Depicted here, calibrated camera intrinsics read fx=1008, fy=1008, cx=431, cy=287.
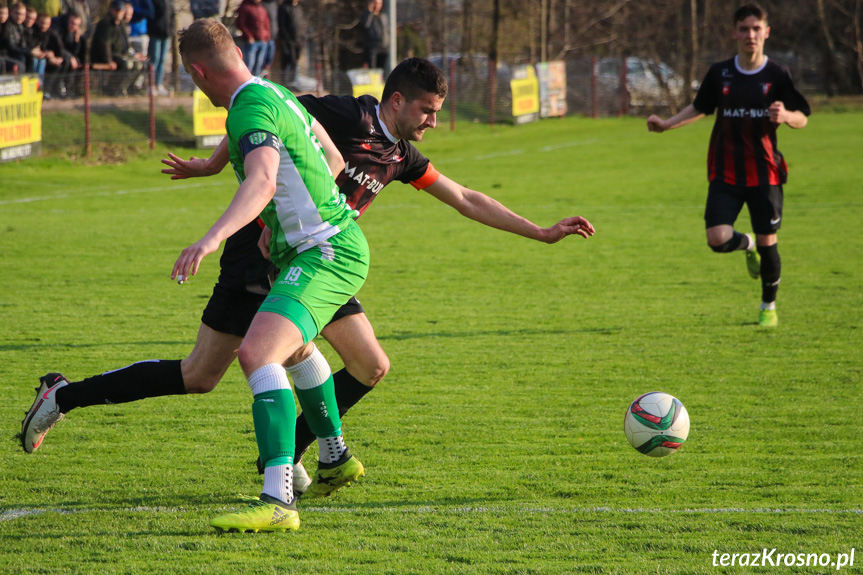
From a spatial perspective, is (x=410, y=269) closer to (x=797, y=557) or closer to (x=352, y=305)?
(x=352, y=305)

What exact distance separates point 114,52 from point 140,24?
169 cm

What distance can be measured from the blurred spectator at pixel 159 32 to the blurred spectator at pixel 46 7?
170 cm

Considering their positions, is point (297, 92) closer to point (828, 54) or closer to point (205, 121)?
point (205, 121)

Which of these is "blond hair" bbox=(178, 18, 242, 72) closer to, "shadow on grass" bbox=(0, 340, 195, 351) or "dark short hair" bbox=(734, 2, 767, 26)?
"shadow on grass" bbox=(0, 340, 195, 351)

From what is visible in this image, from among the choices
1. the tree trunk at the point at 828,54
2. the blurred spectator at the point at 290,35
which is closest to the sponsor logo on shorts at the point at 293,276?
the blurred spectator at the point at 290,35

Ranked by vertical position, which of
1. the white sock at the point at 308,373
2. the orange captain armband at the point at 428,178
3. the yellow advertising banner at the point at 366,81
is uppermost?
the yellow advertising banner at the point at 366,81

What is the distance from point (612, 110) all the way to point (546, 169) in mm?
14301

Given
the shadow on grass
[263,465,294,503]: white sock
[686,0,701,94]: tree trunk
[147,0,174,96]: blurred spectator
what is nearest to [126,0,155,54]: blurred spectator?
[147,0,174,96]: blurred spectator

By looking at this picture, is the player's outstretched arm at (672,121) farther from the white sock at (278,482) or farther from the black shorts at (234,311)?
the white sock at (278,482)

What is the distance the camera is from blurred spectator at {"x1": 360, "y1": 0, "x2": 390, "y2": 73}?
23562mm

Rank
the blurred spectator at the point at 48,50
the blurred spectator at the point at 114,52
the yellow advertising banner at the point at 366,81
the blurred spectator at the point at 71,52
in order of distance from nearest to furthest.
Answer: the blurred spectator at the point at 48,50
the blurred spectator at the point at 71,52
the blurred spectator at the point at 114,52
the yellow advertising banner at the point at 366,81

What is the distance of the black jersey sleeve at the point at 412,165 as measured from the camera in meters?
4.44

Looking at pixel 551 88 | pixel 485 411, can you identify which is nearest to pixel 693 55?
pixel 551 88

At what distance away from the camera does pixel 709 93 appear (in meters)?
7.86
